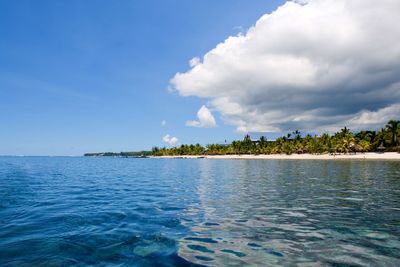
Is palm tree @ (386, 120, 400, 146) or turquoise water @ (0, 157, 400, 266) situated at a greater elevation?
palm tree @ (386, 120, 400, 146)

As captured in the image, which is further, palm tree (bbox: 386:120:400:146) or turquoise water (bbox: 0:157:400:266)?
palm tree (bbox: 386:120:400:146)

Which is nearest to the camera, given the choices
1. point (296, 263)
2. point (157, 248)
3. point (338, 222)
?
point (296, 263)

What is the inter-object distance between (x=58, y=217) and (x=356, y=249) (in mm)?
16229

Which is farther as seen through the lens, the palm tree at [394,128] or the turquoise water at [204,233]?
the palm tree at [394,128]

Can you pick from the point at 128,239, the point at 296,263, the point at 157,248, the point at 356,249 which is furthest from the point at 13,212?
the point at 356,249

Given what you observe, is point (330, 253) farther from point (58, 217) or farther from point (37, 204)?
point (37, 204)

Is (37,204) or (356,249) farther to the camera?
(37,204)

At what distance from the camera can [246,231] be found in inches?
554

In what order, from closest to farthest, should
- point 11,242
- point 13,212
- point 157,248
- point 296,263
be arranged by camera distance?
Answer: point 296,263 → point 157,248 → point 11,242 → point 13,212

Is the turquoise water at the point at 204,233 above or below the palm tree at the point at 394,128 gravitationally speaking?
below

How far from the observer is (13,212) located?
19500mm

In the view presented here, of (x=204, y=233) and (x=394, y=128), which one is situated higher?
(x=394, y=128)

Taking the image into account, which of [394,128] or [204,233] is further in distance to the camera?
[394,128]

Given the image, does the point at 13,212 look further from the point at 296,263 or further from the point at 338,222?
the point at 338,222
